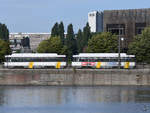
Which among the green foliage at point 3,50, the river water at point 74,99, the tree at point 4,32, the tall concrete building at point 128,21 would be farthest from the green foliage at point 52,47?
the river water at point 74,99

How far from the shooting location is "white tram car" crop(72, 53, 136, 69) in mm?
117500

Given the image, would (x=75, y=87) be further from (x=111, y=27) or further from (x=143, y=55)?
(x=111, y=27)

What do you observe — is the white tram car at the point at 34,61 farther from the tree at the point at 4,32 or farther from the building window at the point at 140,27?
the tree at the point at 4,32

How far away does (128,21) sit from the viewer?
141250 mm

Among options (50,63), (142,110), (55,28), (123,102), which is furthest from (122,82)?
(55,28)

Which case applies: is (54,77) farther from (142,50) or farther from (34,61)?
(142,50)

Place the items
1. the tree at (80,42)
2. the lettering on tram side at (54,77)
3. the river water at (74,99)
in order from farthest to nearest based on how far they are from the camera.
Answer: the tree at (80,42), the lettering on tram side at (54,77), the river water at (74,99)

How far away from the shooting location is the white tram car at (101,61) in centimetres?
11750

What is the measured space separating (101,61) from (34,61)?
14.1 meters

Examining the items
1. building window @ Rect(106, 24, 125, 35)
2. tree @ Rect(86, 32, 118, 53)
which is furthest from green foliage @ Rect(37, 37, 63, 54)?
tree @ Rect(86, 32, 118, 53)

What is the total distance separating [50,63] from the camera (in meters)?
118

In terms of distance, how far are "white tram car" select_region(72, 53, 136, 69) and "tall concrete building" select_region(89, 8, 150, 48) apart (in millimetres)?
23888

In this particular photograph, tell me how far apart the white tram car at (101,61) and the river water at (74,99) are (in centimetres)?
1404

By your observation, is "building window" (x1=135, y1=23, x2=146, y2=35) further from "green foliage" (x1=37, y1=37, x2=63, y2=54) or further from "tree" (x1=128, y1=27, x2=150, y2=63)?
"green foliage" (x1=37, y1=37, x2=63, y2=54)
